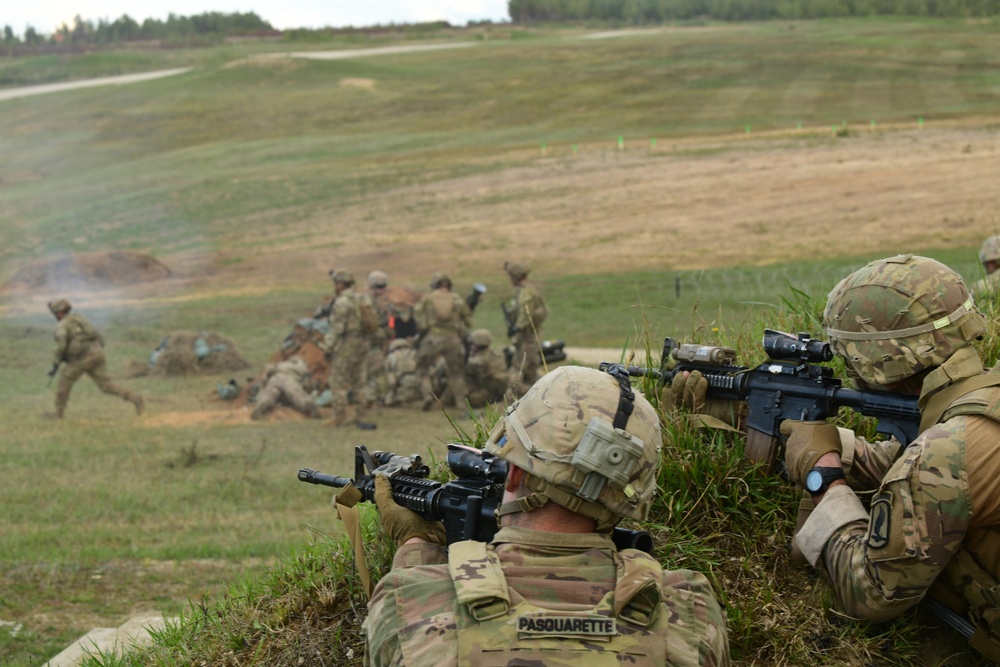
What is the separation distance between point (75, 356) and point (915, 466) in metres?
13.7

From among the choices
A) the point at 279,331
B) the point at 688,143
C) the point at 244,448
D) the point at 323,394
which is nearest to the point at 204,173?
the point at 688,143

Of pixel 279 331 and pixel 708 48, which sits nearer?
pixel 279 331

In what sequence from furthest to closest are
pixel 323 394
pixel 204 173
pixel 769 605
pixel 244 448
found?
1. pixel 204 173
2. pixel 323 394
3. pixel 244 448
4. pixel 769 605

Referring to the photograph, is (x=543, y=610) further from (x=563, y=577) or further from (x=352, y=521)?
(x=352, y=521)

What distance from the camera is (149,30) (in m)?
63.0

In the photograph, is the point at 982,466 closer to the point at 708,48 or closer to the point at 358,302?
the point at 358,302

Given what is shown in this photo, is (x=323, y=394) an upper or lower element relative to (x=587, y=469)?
lower

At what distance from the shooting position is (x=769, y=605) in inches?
141

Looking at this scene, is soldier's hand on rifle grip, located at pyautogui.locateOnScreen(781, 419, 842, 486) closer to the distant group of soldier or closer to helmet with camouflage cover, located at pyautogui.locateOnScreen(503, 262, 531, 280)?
the distant group of soldier

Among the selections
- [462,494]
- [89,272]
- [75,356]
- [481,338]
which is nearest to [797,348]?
[462,494]

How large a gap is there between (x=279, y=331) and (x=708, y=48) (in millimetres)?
33370

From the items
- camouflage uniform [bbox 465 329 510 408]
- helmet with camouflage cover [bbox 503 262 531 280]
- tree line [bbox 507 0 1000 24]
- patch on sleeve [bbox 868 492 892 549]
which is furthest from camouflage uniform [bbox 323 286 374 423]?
tree line [bbox 507 0 1000 24]

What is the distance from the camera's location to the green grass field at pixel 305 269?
3920 mm

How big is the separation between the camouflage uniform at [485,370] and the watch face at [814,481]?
→ 35.9 ft
